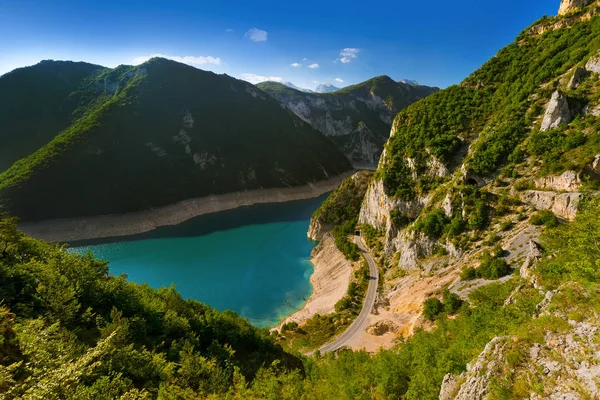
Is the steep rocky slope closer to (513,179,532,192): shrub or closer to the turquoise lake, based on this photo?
(513,179,532,192): shrub

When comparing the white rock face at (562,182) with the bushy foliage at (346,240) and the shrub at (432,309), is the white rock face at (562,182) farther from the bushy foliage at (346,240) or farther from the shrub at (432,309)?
the bushy foliage at (346,240)

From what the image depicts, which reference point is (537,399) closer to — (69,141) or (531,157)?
(531,157)

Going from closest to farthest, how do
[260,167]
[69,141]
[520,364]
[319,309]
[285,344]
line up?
[520,364], [285,344], [319,309], [69,141], [260,167]

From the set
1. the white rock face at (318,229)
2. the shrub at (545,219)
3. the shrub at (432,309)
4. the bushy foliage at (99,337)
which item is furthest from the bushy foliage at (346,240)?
the bushy foliage at (99,337)

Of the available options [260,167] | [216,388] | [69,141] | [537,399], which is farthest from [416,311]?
[69,141]

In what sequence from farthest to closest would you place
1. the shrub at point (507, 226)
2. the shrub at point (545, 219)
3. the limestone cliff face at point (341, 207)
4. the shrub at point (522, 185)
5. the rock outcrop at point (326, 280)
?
the limestone cliff face at point (341, 207) < the rock outcrop at point (326, 280) < the shrub at point (522, 185) < the shrub at point (507, 226) < the shrub at point (545, 219)
